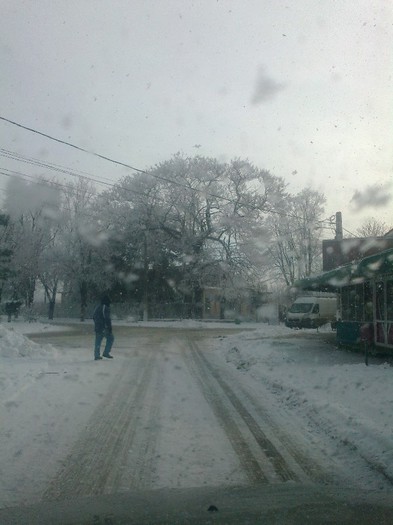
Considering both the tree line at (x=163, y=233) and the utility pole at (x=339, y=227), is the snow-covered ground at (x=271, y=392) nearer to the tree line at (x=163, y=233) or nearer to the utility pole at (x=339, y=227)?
the utility pole at (x=339, y=227)

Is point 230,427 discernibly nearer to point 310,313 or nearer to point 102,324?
point 102,324

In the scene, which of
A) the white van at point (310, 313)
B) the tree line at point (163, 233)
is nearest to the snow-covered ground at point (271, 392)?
the white van at point (310, 313)

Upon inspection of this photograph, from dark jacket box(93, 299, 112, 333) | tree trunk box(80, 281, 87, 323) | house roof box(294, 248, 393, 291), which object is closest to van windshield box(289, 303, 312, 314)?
house roof box(294, 248, 393, 291)

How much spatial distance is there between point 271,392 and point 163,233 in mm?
38926

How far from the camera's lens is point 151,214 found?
157 feet

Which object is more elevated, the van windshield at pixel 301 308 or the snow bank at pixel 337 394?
the van windshield at pixel 301 308

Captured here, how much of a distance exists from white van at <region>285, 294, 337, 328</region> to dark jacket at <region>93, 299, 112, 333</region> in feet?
85.0

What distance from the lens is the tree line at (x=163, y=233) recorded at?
155 ft

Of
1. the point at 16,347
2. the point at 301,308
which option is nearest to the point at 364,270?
the point at 16,347

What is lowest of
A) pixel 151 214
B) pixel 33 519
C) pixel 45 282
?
pixel 33 519

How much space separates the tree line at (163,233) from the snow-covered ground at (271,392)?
2897cm

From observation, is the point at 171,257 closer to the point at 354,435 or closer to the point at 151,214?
the point at 151,214

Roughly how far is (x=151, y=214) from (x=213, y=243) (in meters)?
5.77

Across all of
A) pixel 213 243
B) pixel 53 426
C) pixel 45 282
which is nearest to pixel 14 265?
pixel 45 282
